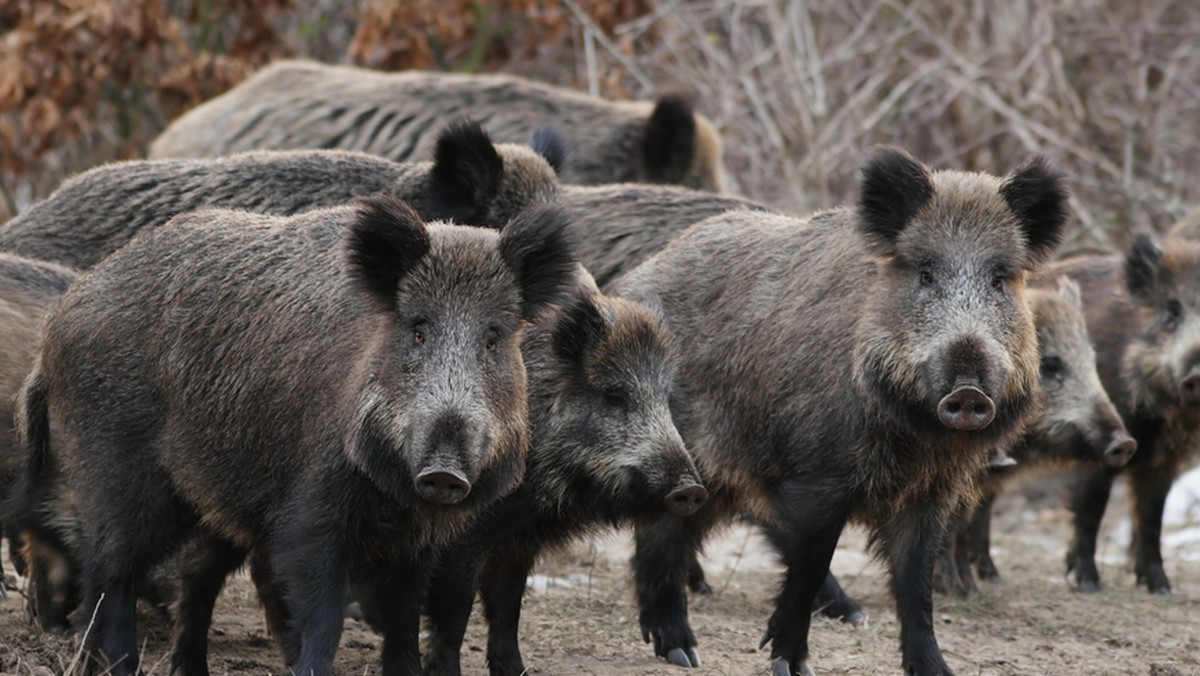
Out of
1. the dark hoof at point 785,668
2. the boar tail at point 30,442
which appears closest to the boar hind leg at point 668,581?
the dark hoof at point 785,668

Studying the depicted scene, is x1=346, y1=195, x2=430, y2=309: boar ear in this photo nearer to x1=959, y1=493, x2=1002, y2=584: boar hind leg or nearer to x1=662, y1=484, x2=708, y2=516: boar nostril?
x1=662, y1=484, x2=708, y2=516: boar nostril

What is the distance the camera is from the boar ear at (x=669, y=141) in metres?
8.80

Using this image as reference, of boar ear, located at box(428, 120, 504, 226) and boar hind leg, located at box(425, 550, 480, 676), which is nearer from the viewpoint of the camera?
boar hind leg, located at box(425, 550, 480, 676)

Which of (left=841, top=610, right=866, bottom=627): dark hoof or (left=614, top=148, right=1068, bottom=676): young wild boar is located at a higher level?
(left=614, top=148, right=1068, bottom=676): young wild boar

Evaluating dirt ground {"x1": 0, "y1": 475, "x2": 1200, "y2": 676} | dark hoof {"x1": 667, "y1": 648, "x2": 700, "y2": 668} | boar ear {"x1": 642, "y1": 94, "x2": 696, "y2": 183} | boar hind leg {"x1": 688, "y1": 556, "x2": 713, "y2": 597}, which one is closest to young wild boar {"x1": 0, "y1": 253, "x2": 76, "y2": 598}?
dirt ground {"x1": 0, "y1": 475, "x2": 1200, "y2": 676}

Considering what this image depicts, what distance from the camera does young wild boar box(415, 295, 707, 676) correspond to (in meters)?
5.00

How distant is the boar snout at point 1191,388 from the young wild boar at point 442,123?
2.86 m

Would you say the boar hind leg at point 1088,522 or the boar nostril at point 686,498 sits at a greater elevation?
the boar nostril at point 686,498

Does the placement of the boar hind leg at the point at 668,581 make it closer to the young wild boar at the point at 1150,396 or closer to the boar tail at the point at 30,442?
the boar tail at the point at 30,442

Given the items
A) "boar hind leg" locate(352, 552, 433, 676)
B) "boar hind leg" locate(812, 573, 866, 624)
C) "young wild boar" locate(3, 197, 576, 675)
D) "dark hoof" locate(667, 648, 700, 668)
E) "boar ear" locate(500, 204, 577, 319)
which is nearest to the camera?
"young wild boar" locate(3, 197, 576, 675)

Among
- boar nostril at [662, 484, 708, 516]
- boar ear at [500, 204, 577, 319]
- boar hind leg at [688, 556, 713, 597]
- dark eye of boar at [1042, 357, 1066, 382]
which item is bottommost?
boar hind leg at [688, 556, 713, 597]

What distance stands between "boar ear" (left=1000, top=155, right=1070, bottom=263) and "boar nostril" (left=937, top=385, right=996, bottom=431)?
716mm

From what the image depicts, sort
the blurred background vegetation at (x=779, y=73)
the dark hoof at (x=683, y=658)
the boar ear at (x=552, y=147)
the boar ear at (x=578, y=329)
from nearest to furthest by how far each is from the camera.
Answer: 1. the boar ear at (x=578, y=329)
2. the dark hoof at (x=683, y=658)
3. the boar ear at (x=552, y=147)
4. the blurred background vegetation at (x=779, y=73)

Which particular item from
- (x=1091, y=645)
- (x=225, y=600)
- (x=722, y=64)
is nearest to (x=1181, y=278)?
(x=1091, y=645)
